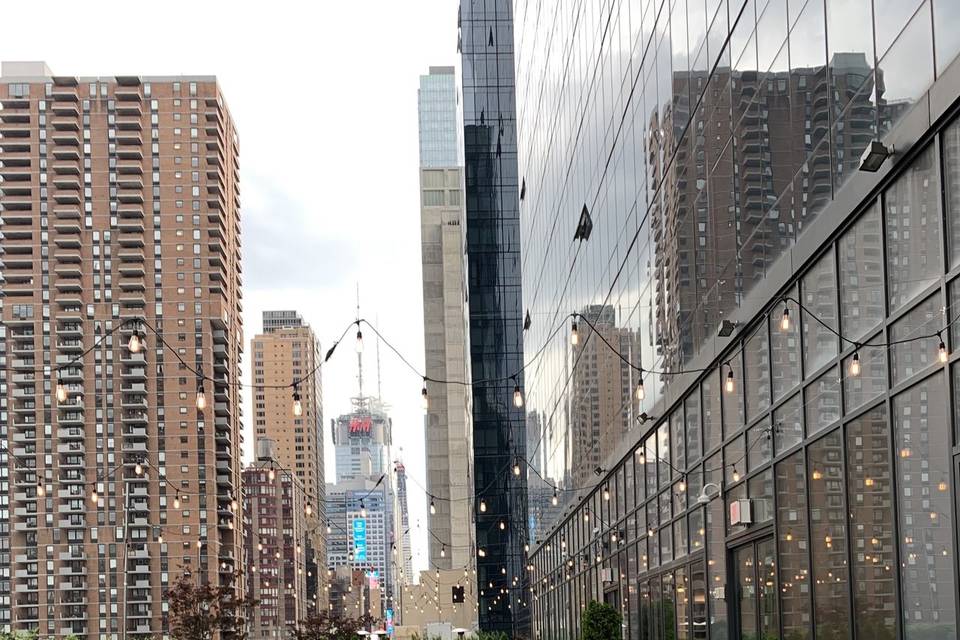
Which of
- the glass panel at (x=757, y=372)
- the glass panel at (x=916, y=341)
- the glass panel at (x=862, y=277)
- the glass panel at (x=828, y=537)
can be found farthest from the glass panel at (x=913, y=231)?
the glass panel at (x=757, y=372)

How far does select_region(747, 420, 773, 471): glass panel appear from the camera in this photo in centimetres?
1847

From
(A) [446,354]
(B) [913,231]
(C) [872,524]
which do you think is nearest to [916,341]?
(B) [913,231]

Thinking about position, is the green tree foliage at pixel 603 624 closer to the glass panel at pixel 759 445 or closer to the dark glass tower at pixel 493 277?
the glass panel at pixel 759 445

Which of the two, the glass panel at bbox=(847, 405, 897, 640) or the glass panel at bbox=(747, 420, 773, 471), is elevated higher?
the glass panel at bbox=(747, 420, 773, 471)

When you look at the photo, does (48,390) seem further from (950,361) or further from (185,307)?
(950,361)

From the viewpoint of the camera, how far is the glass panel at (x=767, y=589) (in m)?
18.5

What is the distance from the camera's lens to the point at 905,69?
12844 millimetres

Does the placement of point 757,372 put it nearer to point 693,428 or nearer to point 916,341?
point 693,428

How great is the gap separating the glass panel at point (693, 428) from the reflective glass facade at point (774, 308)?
3.7 inches

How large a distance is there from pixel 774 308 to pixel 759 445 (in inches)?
89.9

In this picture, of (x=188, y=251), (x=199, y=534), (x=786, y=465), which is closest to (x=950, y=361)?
(x=786, y=465)

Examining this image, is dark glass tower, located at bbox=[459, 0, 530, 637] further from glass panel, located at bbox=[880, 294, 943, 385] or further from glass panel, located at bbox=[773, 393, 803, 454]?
glass panel, located at bbox=[880, 294, 943, 385]

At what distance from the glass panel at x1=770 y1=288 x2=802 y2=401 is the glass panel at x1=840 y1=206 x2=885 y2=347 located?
1.94 meters

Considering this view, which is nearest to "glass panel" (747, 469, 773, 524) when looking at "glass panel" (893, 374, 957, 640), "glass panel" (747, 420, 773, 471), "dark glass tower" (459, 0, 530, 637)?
"glass panel" (747, 420, 773, 471)
